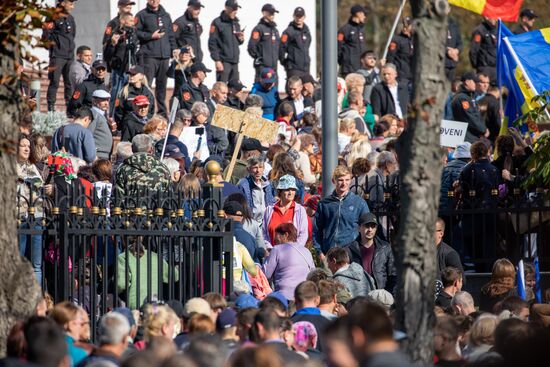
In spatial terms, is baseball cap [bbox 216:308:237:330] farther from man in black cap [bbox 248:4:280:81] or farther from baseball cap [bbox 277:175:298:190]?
man in black cap [bbox 248:4:280:81]

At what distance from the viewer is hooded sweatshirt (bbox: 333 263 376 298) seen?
13359 millimetres

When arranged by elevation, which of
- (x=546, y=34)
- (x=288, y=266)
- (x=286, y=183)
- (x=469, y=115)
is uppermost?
(x=546, y=34)

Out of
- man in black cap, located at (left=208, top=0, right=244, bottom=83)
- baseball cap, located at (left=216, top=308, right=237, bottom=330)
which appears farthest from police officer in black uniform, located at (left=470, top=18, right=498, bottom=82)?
baseball cap, located at (left=216, top=308, right=237, bottom=330)

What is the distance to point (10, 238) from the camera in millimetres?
9344

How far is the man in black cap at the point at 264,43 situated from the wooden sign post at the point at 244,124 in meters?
9.12

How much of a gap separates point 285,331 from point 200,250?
2.52 metres

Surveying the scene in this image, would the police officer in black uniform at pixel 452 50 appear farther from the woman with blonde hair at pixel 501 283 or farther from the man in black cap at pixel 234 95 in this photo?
the woman with blonde hair at pixel 501 283

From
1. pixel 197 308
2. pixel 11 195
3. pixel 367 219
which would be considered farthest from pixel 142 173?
pixel 11 195

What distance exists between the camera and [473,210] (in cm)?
1510

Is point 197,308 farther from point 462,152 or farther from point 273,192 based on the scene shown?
point 462,152

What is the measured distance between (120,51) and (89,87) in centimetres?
186

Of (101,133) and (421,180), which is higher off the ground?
(101,133)

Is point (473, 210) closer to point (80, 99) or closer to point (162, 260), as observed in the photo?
point (162, 260)

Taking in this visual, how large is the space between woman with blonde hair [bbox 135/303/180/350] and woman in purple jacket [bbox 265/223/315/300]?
3.57m
